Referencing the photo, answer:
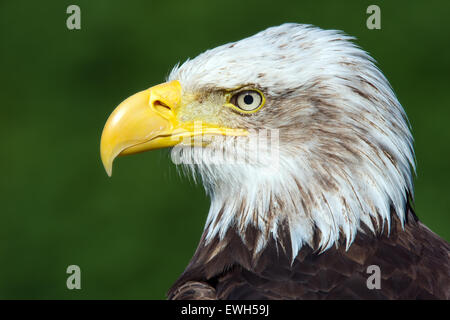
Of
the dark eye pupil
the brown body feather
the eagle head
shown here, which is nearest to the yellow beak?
the eagle head

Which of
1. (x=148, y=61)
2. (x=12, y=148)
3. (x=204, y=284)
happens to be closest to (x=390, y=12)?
(x=148, y=61)

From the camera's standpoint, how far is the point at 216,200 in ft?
10.8

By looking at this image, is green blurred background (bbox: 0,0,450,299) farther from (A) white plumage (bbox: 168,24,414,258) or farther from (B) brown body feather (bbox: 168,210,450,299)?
(B) brown body feather (bbox: 168,210,450,299)

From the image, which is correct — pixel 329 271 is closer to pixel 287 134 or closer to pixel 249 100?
pixel 287 134

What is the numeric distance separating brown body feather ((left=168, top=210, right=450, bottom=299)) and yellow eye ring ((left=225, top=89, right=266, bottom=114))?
501mm

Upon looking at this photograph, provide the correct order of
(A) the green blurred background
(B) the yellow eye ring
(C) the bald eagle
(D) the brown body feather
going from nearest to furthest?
(D) the brown body feather
(C) the bald eagle
(B) the yellow eye ring
(A) the green blurred background

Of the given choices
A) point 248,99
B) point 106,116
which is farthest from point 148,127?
point 106,116

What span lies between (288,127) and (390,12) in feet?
15.2

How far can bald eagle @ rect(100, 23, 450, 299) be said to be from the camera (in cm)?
286

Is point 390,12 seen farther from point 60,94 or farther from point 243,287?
point 243,287

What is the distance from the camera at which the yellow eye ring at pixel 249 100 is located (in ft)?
10.1

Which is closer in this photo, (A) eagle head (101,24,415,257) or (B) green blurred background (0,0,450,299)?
(A) eagle head (101,24,415,257)

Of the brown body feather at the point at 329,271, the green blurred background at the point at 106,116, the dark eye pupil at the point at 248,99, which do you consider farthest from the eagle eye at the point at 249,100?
the green blurred background at the point at 106,116

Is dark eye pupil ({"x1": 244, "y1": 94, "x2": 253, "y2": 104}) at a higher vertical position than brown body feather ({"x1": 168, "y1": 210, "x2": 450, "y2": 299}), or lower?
higher
